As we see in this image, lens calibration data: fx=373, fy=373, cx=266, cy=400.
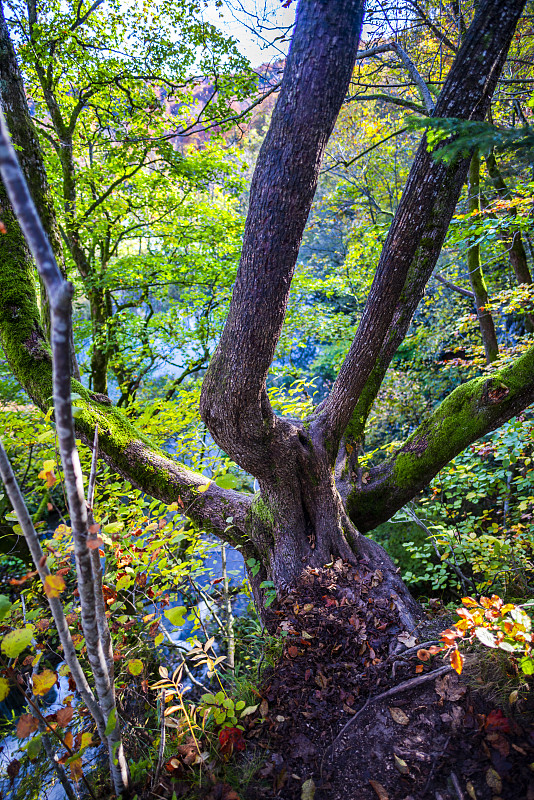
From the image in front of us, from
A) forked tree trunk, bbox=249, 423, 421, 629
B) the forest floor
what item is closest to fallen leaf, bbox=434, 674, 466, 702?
the forest floor

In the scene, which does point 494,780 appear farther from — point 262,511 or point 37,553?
point 262,511

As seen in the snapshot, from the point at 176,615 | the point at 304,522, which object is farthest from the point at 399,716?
the point at 304,522

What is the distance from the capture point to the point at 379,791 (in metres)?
1.38

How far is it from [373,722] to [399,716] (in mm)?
122

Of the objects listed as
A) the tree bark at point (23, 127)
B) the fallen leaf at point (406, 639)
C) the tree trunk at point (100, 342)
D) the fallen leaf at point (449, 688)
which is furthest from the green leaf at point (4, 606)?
the tree trunk at point (100, 342)

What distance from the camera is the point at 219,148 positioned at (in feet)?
20.5

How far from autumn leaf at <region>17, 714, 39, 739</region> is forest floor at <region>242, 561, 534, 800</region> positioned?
36.0 inches

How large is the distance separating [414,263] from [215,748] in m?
2.96

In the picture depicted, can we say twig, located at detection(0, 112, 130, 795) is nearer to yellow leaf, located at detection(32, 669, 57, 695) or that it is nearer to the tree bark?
yellow leaf, located at detection(32, 669, 57, 695)

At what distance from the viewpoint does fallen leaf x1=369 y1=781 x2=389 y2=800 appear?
136 cm

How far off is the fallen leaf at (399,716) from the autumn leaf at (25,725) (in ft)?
4.75

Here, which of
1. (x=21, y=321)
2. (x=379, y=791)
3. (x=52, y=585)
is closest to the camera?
(x=52, y=585)

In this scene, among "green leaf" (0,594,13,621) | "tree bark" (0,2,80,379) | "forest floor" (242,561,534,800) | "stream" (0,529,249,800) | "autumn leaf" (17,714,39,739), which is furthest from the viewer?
"tree bark" (0,2,80,379)

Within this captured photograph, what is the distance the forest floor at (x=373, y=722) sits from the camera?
134 centimetres
